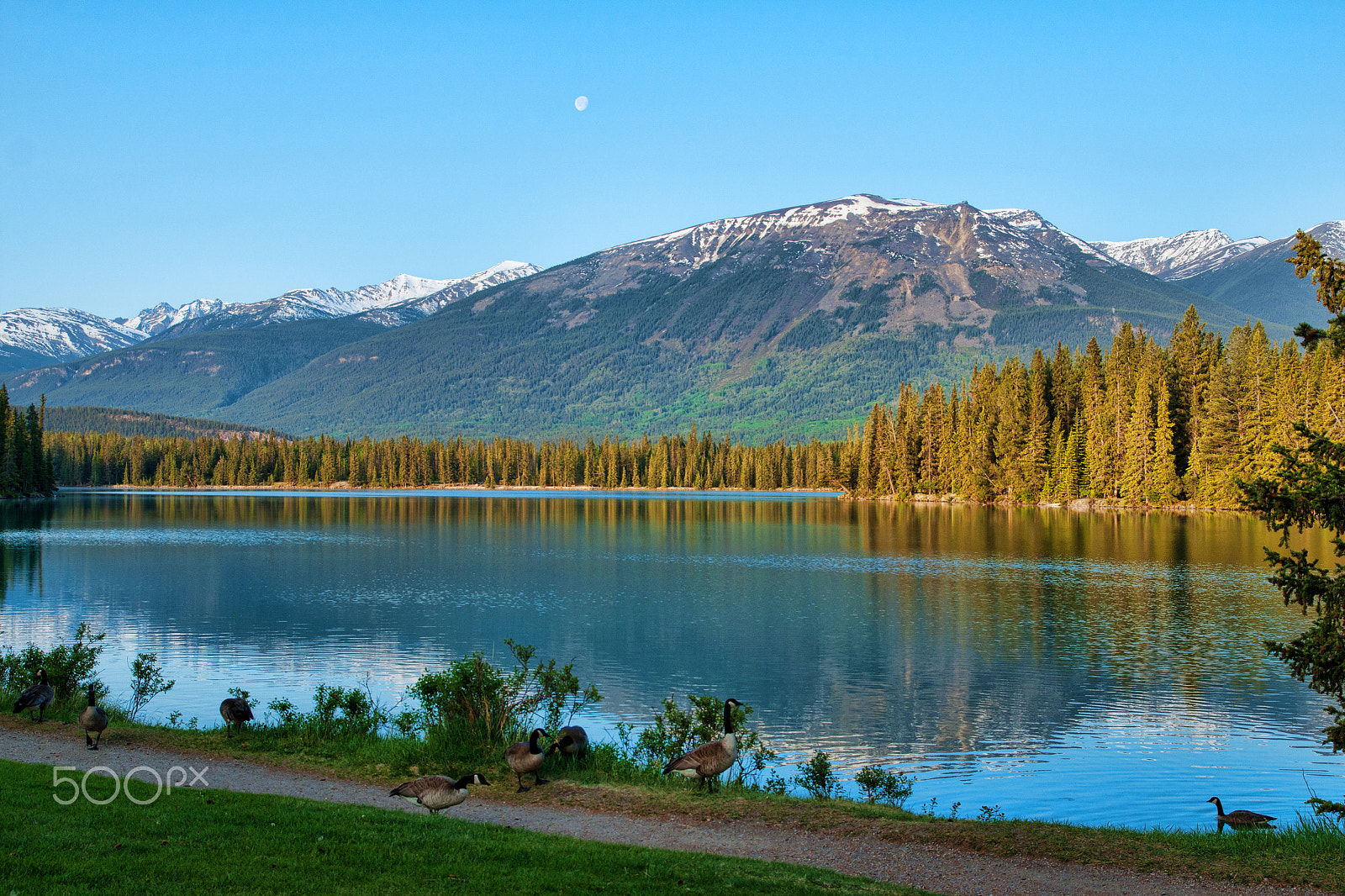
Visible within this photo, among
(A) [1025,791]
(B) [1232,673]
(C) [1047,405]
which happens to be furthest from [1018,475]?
(A) [1025,791]

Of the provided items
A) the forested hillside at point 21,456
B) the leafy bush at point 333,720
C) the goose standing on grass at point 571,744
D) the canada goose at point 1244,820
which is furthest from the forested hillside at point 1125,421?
the forested hillside at point 21,456

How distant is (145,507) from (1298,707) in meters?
131

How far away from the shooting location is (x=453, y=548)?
218 ft

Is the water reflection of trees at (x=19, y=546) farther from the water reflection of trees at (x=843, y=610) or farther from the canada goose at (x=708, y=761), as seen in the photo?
the canada goose at (x=708, y=761)

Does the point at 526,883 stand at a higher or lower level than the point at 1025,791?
higher

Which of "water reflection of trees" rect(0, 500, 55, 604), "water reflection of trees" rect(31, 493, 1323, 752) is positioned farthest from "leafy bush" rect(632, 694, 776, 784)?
"water reflection of trees" rect(0, 500, 55, 604)

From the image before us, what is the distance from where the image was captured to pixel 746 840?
1262cm

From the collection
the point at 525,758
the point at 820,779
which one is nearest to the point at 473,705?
the point at 525,758

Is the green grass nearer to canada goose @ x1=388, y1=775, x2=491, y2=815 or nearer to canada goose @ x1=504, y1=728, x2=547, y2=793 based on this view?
canada goose @ x1=388, y1=775, x2=491, y2=815

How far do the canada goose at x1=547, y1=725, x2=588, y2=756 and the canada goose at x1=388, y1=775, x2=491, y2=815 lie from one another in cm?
310

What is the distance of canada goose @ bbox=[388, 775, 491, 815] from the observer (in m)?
13.1

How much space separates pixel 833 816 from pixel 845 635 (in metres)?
20.5

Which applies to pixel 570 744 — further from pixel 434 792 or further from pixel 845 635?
pixel 845 635

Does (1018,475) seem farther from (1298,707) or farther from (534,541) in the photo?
(1298,707)
